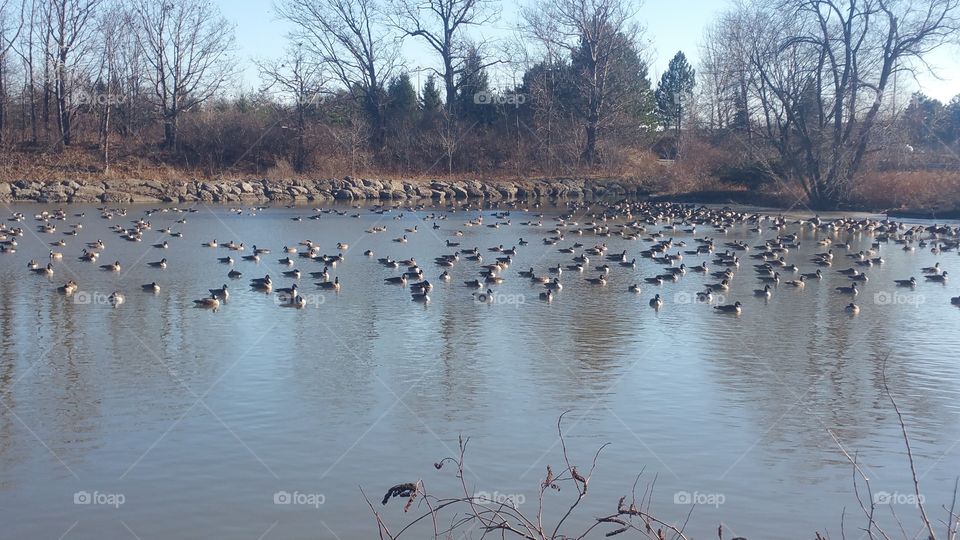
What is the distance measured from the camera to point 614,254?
25.5m

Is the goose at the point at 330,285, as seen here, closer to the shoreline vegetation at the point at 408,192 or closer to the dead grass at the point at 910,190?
the shoreline vegetation at the point at 408,192

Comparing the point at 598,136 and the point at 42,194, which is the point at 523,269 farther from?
the point at 598,136

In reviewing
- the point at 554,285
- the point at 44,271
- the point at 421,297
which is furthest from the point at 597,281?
the point at 44,271

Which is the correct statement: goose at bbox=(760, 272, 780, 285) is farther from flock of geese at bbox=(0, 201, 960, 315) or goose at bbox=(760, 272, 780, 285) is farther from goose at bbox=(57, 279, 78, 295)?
goose at bbox=(57, 279, 78, 295)

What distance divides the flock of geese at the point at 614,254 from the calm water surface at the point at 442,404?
2.22 feet

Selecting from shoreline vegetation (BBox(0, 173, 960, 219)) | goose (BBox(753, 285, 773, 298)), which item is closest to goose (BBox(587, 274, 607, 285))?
goose (BBox(753, 285, 773, 298))

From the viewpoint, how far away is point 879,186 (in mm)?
41938

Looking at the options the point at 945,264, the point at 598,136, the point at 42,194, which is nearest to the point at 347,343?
the point at 945,264

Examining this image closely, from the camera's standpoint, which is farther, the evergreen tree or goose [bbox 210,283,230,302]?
the evergreen tree

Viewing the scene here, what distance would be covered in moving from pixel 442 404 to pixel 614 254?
1538 cm

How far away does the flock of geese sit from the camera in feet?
64.2

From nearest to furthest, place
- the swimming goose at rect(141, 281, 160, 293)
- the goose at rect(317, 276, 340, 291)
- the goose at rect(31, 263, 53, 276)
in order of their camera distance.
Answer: the swimming goose at rect(141, 281, 160, 293) → the goose at rect(317, 276, 340, 291) → the goose at rect(31, 263, 53, 276)

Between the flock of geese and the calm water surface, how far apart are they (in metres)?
0.68

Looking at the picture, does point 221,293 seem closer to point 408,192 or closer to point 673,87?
point 408,192
